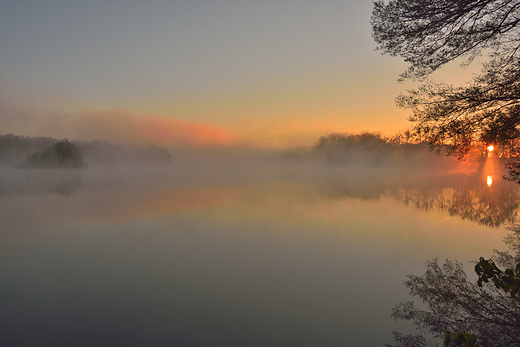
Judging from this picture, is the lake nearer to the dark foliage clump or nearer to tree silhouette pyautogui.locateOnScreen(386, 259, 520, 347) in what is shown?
tree silhouette pyautogui.locateOnScreen(386, 259, 520, 347)

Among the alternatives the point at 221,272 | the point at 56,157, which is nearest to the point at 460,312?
the point at 221,272

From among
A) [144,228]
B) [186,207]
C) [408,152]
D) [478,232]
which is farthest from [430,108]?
[408,152]

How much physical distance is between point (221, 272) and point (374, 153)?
92269 millimetres

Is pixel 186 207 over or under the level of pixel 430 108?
under

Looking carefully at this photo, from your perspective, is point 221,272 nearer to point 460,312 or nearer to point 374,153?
point 460,312

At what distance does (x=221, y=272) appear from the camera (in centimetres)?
745

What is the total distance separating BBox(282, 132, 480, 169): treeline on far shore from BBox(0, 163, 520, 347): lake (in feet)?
230

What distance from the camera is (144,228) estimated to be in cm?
1234

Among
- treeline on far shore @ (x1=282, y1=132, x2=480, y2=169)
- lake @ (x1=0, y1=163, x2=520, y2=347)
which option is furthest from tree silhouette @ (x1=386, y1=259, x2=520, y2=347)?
treeline on far shore @ (x1=282, y1=132, x2=480, y2=169)

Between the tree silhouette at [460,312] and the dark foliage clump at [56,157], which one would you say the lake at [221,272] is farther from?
the dark foliage clump at [56,157]

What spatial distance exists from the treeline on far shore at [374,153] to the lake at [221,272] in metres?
70.2

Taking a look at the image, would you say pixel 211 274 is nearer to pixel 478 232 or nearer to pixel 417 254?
pixel 417 254

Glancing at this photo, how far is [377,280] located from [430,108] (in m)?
4.24

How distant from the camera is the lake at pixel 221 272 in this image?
4859 mm
